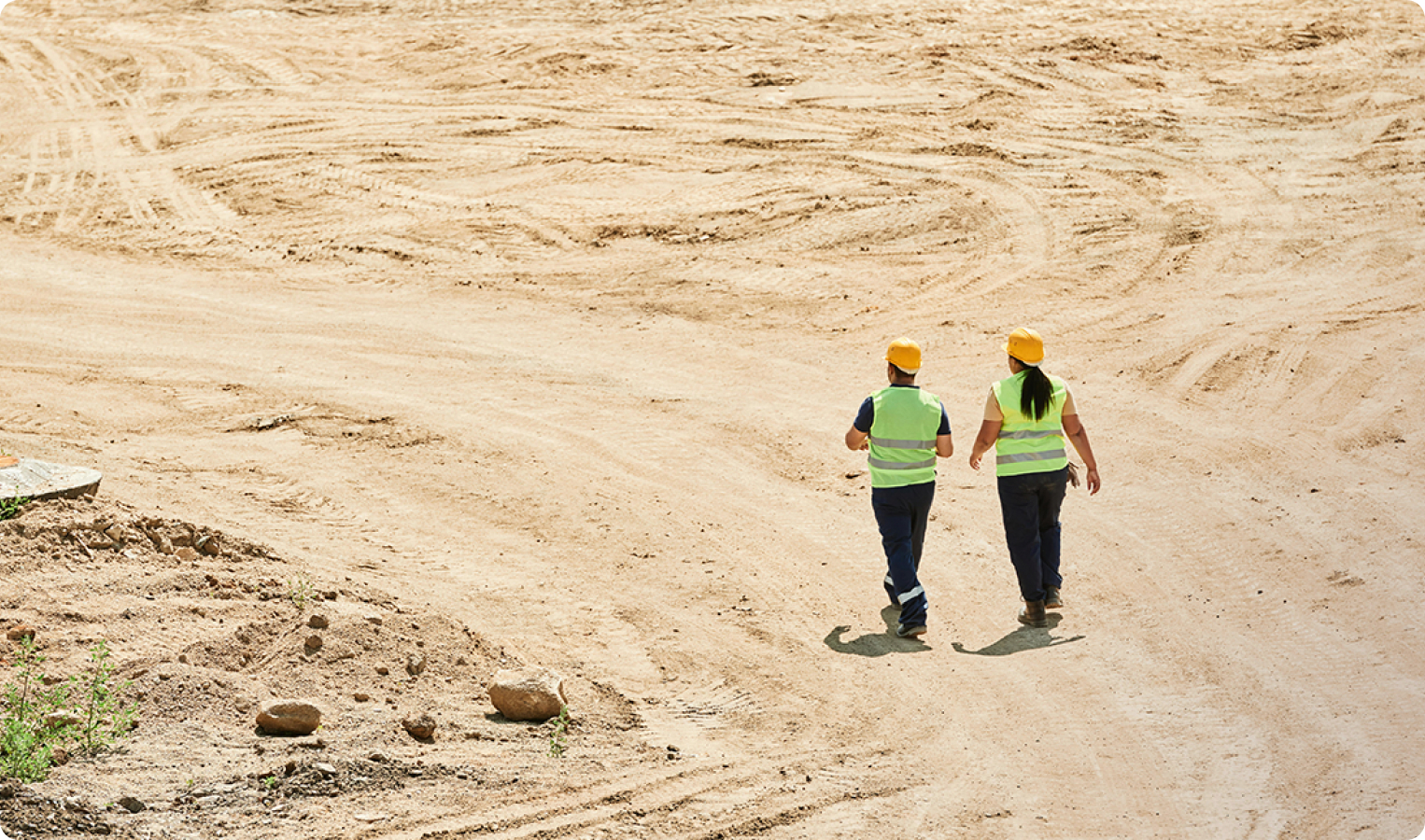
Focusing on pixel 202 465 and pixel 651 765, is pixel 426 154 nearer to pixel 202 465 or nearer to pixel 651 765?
pixel 202 465

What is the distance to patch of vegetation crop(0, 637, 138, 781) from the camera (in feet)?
18.2

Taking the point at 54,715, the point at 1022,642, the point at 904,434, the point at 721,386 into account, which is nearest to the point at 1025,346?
the point at 904,434

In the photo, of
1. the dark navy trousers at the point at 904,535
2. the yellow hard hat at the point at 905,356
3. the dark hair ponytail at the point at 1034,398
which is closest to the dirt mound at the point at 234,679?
the dark navy trousers at the point at 904,535

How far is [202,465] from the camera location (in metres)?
10.8

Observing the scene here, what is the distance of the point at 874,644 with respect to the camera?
824cm

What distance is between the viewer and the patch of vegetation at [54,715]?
5.54 meters

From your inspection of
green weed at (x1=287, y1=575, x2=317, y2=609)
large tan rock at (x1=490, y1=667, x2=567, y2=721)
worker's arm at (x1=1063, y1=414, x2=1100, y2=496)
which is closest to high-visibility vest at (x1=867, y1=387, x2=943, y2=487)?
worker's arm at (x1=1063, y1=414, x2=1100, y2=496)

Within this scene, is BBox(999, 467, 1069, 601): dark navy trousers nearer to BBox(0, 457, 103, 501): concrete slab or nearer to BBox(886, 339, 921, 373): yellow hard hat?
BBox(886, 339, 921, 373): yellow hard hat

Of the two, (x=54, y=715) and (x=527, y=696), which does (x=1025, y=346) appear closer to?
(x=527, y=696)

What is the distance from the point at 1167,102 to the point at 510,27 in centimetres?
1084

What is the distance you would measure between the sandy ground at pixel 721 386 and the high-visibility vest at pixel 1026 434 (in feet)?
3.49

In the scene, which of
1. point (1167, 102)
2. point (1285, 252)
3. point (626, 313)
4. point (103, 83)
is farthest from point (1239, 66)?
point (103, 83)

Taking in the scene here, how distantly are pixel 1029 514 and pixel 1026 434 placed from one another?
522mm

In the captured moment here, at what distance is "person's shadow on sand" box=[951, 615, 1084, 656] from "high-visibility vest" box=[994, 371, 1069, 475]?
3.34 feet
